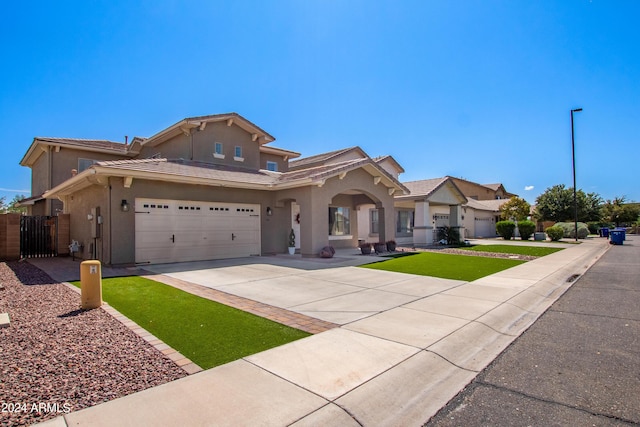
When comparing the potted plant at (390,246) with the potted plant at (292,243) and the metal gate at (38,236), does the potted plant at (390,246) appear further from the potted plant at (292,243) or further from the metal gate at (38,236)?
the metal gate at (38,236)

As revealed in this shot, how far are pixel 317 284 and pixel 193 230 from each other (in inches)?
280

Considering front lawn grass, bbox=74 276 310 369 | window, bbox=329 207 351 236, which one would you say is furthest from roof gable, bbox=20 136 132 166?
front lawn grass, bbox=74 276 310 369

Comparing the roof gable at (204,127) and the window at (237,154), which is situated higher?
the roof gable at (204,127)

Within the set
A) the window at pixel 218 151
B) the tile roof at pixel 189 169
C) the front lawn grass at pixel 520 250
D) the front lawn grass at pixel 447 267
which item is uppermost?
the window at pixel 218 151

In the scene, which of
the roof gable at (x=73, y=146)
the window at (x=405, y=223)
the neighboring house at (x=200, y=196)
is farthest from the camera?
the window at (x=405, y=223)

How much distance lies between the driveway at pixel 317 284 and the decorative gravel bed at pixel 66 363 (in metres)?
2.80

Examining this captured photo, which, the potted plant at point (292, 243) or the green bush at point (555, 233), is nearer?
the potted plant at point (292, 243)

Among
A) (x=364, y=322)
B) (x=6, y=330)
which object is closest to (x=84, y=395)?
(x=6, y=330)

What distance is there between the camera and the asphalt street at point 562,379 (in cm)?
318

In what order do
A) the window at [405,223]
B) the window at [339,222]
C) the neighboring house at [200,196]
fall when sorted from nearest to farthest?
1. the neighboring house at [200,196]
2. the window at [339,222]
3. the window at [405,223]

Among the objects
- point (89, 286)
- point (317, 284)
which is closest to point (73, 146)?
point (89, 286)

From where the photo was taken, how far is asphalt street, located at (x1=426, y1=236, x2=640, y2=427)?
318 centimetres

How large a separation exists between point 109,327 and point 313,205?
32.3ft

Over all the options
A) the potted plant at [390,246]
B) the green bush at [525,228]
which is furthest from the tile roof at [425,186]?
the green bush at [525,228]
